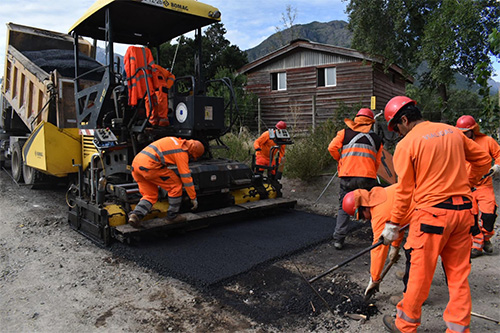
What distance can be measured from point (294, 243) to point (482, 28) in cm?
964

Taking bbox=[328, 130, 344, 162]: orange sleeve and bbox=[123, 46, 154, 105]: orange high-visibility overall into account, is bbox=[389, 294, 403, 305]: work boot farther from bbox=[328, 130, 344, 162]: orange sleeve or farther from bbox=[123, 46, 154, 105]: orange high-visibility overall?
bbox=[123, 46, 154, 105]: orange high-visibility overall

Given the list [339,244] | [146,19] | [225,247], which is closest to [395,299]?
[339,244]

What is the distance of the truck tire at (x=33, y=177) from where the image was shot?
24.2 feet

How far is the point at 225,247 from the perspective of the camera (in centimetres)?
454

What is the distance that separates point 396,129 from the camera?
9.36 feet

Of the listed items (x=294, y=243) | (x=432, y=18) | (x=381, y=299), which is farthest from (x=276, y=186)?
(x=432, y=18)

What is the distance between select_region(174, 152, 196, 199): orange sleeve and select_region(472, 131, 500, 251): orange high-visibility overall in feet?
10.7

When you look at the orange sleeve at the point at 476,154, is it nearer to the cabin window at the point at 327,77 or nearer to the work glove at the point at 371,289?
the work glove at the point at 371,289

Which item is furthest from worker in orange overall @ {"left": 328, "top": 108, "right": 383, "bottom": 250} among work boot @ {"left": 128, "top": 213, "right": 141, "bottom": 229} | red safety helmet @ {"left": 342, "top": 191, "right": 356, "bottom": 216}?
work boot @ {"left": 128, "top": 213, "right": 141, "bottom": 229}

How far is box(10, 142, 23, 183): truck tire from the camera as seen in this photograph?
26.3 ft

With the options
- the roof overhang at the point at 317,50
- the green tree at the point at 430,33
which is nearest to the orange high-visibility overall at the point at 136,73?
the green tree at the point at 430,33

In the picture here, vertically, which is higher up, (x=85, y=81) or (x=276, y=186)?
(x=85, y=81)

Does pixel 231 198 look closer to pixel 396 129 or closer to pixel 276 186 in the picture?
pixel 276 186

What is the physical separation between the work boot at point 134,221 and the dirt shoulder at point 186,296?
0.41m
